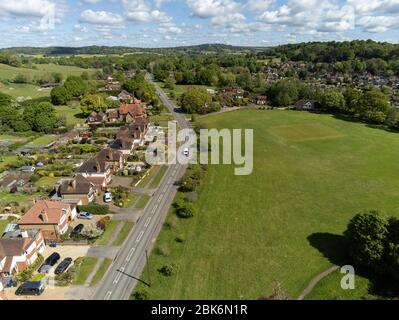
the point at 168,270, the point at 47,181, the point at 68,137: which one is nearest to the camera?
the point at 168,270

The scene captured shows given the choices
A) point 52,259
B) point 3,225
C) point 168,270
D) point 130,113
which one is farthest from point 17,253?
point 130,113

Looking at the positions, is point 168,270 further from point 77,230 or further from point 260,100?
point 260,100

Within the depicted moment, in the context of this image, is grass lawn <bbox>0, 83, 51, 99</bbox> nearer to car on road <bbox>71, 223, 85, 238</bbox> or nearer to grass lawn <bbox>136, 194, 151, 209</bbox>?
grass lawn <bbox>136, 194, 151, 209</bbox>

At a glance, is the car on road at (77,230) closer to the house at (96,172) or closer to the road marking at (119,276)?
the road marking at (119,276)

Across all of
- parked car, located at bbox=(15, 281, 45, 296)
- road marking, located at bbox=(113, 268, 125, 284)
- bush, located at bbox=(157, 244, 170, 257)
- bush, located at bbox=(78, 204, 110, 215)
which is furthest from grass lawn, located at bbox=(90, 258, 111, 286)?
bush, located at bbox=(78, 204, 110, 215)
